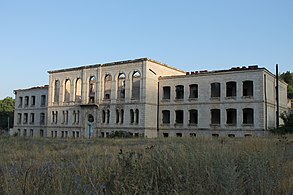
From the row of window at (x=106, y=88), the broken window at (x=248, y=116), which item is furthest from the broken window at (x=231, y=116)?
the row of window at (x=106, y=88)

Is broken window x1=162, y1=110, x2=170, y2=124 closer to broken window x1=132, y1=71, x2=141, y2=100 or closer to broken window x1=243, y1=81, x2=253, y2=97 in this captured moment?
broken window x1=132, y1=71, x2=141, y2=100

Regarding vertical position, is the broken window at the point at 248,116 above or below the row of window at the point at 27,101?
below

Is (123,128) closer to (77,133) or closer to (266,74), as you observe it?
(77,133)

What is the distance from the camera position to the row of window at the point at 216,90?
1566 inches

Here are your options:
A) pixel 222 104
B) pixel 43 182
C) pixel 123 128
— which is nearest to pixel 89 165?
pixel 43 182

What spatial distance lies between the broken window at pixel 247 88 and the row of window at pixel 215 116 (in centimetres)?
208

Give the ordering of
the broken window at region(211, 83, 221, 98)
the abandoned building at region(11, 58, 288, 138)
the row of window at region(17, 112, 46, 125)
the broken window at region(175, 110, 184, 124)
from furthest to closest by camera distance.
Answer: the row of window at region(17, 112, 46, 125) < the broken window at region(175, 110, 184, 124) < the broken window at region(211, 83, 221, 98) < the abandoned building at region(11, 58, 288, 138)

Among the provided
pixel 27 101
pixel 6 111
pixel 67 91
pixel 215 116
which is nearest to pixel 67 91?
pixel 67 91

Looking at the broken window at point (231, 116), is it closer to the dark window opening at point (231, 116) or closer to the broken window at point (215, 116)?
the dark window opening at point (231, 116)

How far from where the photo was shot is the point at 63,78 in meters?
53.3

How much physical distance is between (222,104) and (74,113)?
23614mm

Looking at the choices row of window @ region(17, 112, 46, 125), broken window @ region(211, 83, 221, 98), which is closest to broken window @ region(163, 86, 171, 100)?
broken window @ region(211, 83, 221, 98)

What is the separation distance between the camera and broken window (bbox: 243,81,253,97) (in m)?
39.5

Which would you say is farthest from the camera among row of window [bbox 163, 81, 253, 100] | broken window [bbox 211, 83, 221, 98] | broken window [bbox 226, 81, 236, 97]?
broken window [bbox 211, 83, 221, 98]
